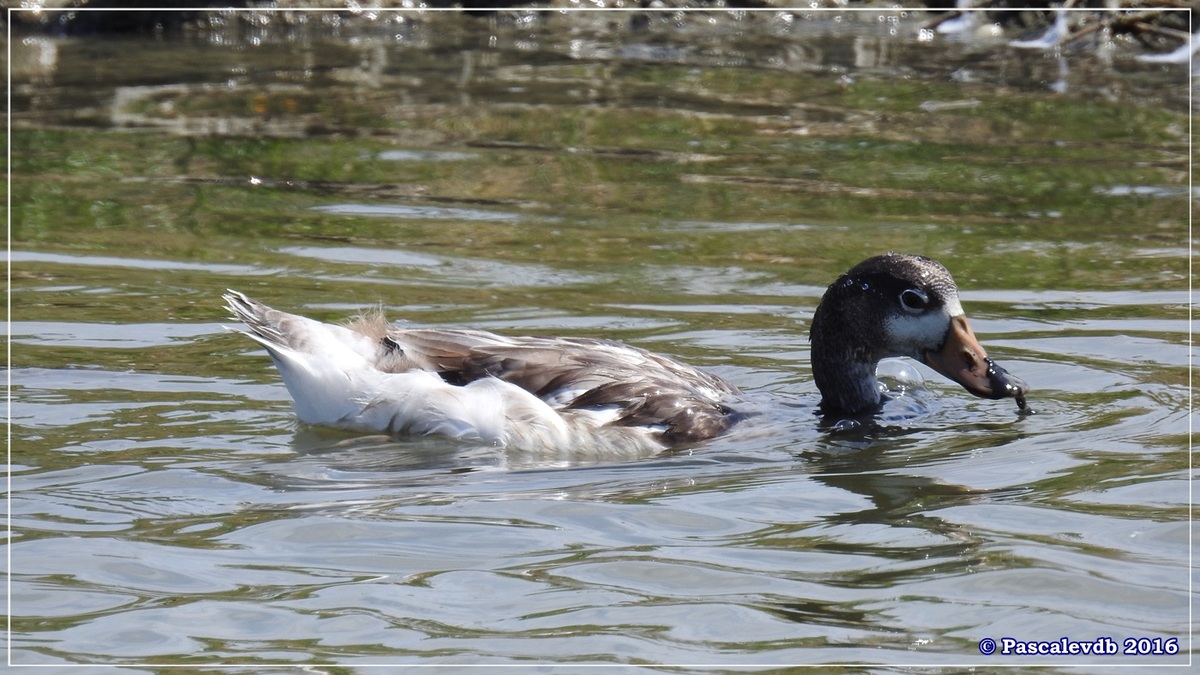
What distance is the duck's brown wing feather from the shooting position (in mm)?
7559

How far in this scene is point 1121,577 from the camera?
18.7 ft

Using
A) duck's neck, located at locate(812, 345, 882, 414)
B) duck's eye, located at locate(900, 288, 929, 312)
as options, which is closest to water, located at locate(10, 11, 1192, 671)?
duck's neck, located at locate(812, 345, 882, 414)

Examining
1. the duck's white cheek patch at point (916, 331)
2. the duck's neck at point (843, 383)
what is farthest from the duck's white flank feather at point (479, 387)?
the duck's white cheek patch at point (916, 331)

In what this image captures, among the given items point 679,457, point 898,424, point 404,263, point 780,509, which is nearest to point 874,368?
point 898,424

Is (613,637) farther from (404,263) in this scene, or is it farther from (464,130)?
(464,130)

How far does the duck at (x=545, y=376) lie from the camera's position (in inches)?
291

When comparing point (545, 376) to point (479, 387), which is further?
point (545, 376)

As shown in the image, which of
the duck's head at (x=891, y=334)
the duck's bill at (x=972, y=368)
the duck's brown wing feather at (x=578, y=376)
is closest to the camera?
the duck's brown wing feather at (x=578, y=376)

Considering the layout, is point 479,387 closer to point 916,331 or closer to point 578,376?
point 578,376

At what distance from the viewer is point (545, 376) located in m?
7.58

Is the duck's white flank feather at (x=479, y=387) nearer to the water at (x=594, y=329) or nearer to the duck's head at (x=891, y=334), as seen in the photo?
the water at (x=594, y=329)

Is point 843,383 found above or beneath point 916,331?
beneath

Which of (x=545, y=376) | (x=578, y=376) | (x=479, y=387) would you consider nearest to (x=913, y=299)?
(x=578, y=376)

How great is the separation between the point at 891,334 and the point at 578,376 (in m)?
1.53
